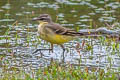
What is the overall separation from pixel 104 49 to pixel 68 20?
351 cm

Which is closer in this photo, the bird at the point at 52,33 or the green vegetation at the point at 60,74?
the green vegetation at the point at 60,74

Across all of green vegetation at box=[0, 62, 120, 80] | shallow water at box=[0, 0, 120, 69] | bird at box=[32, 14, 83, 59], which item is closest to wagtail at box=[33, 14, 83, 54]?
bird at box=[32, 14, 83, 59]

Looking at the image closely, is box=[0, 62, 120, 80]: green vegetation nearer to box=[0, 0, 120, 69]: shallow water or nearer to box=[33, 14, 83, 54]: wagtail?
box=[0, 0, 120, 69]: shallow water

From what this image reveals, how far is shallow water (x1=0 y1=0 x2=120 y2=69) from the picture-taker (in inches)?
452

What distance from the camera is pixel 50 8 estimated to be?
1723cm

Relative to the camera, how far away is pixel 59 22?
15242 mm

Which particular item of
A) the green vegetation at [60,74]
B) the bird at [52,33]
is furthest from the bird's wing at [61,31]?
the green vegetation at [60,74]

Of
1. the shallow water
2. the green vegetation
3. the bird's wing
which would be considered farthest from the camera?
the bird's wing

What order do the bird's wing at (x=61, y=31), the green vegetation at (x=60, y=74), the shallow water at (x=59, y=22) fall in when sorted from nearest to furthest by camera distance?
1. the green vegetation at (x=60, y=74)
2. the shallow water at (x=59, y=22)
3. the bird's wing at (x=61, y=31)

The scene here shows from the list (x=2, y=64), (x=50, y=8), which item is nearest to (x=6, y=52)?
(x=2, y=64)

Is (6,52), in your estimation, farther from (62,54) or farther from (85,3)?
(85,3)

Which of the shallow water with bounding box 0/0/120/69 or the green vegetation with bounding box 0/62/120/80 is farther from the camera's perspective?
the shallow water with bounding box 0/0/120/69

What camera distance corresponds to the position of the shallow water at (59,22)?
37.7ft

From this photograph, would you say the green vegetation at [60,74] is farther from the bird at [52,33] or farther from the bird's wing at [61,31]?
the bird's wing at [61,31]
